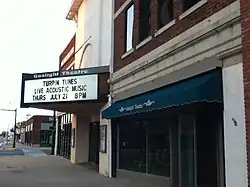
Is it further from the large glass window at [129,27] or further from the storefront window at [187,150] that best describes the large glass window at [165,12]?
the storefront window at [187,150]

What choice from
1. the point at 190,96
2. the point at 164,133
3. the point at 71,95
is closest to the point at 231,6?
the point at 190,96

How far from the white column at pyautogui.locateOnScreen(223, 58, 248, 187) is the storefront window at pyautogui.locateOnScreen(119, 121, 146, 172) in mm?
6014

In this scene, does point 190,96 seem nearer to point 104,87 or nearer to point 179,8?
point 179,8

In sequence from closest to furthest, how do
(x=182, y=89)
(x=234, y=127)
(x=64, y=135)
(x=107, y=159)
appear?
1. (x=234, y=127)
2. (x=182, y=89)
3. (x=107, y=159)
4. (x=64, y=135)

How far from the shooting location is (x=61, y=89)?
757 inches

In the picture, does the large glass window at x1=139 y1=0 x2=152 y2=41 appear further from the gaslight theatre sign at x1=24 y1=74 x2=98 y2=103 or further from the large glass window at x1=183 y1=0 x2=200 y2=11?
the gaslight theatre sign at x1=24 y1=74 x2=98 y2=103

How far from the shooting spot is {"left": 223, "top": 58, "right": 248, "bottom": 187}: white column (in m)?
8.29

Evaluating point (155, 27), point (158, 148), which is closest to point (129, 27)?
point (155, 27)

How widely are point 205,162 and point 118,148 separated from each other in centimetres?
660

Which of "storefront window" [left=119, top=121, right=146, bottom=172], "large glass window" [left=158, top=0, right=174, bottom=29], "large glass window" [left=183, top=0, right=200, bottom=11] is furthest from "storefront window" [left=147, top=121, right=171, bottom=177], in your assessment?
"large glass window" [left=183, top=0, right=200, bottom=11]

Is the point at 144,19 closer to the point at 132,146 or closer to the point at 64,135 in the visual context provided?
the point at 132,146

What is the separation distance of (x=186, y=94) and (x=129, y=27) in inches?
289

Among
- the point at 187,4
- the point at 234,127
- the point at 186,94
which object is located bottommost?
the point at 234,127

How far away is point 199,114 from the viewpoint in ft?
36.1
